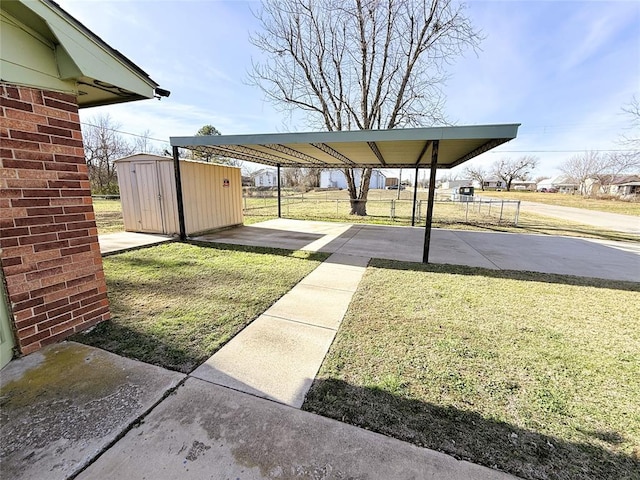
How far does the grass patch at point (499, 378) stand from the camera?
161 cm

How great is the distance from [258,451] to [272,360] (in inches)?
35.0

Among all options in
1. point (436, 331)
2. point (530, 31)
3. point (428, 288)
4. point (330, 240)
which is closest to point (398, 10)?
point (530, 31)

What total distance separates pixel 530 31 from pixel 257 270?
32.4ft

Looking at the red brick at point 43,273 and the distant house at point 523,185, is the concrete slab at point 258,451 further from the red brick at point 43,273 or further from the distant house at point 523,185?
the distant house at point 523,185

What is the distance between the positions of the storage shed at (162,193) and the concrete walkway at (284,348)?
5.63 m

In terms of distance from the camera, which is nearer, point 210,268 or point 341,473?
point 341,473

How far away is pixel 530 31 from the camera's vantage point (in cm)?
760

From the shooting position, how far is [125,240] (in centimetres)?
714

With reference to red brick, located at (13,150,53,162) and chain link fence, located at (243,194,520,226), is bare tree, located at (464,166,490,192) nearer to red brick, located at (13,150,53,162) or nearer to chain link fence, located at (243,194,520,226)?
chain link fence, located at (243,194,520,226)

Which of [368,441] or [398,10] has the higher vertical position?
[398,10]

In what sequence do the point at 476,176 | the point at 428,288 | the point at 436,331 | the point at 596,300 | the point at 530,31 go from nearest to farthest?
1. the point at 436,331
2. the point at 596,300
3. the point at 428,288
4. the point at 530,31
5. the point at 476,176

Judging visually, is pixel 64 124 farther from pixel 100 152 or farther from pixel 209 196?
pixel 100 152

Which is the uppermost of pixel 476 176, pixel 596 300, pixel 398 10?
pixel 398 10

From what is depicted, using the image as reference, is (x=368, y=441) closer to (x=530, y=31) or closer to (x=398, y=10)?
(x=530, y=31)
